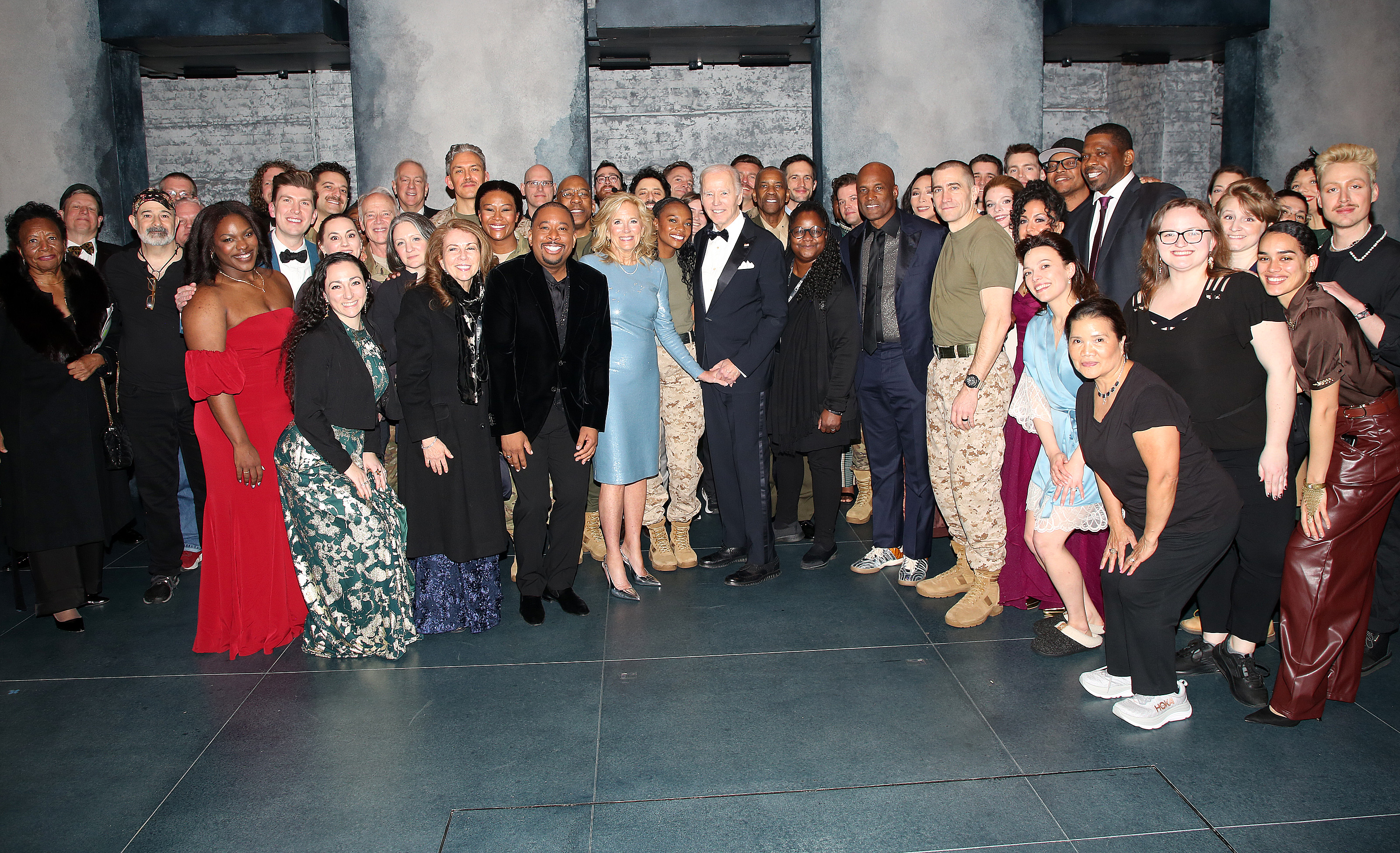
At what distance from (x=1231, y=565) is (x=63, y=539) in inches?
190

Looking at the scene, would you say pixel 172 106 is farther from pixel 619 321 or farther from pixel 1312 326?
pixel 1312 326

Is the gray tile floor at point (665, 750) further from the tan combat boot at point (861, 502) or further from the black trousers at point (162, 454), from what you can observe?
the tan combat boot at point (861, 502)

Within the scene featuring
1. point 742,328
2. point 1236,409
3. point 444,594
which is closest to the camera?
point 1236,409

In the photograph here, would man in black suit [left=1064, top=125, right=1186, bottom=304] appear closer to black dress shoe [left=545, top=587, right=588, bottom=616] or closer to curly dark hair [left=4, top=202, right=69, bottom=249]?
black dress shoe [left=545, top=587, right=588, bottom=616]

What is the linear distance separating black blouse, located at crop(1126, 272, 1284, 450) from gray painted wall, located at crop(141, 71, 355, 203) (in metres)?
10.3

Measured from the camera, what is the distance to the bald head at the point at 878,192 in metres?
4.16

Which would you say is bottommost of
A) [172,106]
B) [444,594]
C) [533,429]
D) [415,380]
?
[444,594]

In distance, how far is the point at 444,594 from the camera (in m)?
3.88

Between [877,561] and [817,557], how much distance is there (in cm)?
31

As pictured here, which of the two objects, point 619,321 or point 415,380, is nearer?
point 415,380

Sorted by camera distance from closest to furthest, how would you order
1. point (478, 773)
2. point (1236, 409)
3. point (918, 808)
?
point (918, 808) < point (478, 773) < point (1236, 409)

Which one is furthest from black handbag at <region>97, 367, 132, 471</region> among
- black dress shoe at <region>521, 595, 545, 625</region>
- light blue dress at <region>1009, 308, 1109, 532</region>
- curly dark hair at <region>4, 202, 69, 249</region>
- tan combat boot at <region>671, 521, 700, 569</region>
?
light blue dress at <region>1009, 308, 1109, 532</region>

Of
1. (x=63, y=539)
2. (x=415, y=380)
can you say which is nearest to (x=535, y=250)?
(x=415, y=380)

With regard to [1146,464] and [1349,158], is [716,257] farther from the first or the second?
[1349,158]
